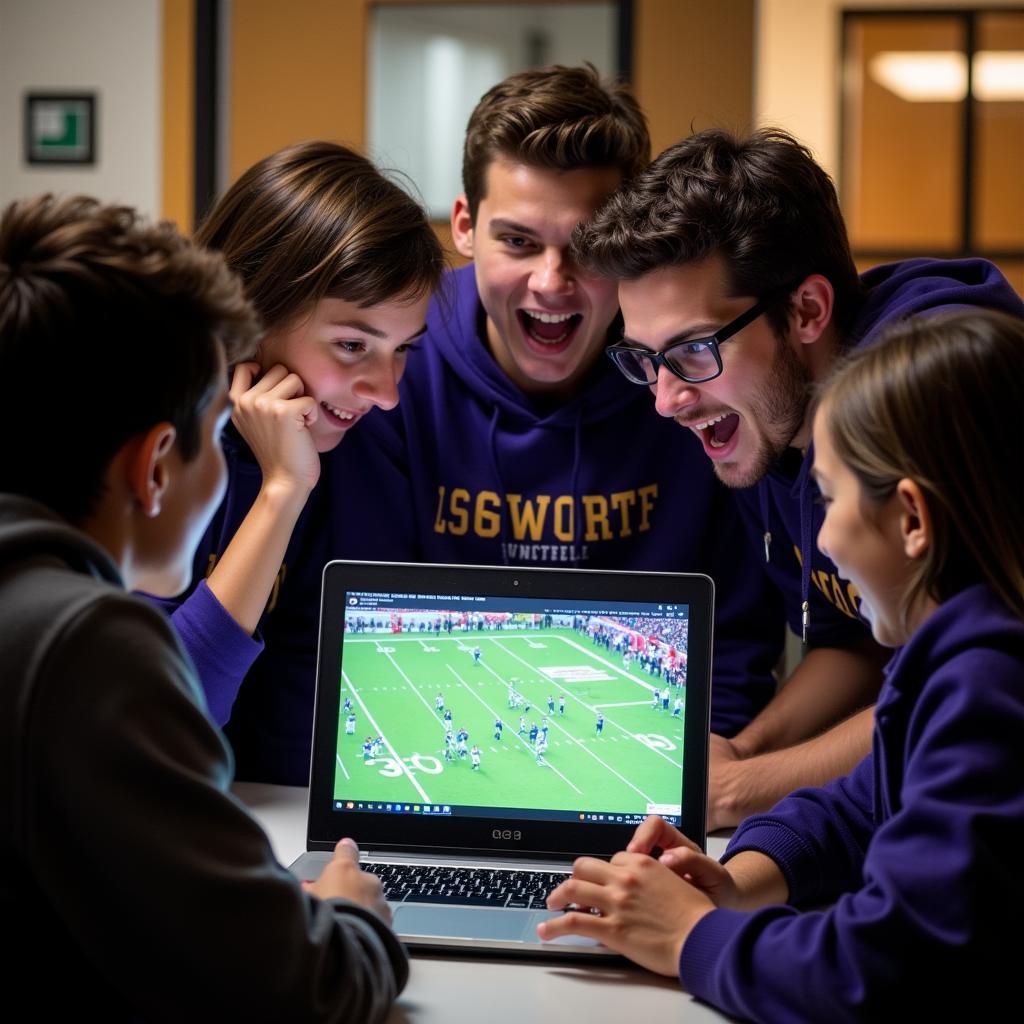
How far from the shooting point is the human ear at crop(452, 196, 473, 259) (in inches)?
78.0

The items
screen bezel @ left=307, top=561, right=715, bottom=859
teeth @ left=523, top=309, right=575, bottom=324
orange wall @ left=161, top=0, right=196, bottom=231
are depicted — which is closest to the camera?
screen bezel @ left=307, top=561, right=715, bottom=859

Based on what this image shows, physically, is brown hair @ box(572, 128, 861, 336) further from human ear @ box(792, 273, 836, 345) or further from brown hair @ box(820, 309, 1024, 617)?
brown hair @ box(820, 309, 1024, 617)

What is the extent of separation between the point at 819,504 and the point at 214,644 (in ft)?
2.47

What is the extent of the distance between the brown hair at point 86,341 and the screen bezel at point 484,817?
18.8 inches

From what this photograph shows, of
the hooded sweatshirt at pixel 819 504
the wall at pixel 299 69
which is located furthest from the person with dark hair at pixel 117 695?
the wall at pixel 299 69

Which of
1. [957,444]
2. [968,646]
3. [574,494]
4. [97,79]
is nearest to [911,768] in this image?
[968,646]

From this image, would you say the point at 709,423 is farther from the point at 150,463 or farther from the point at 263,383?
the point at 150,463

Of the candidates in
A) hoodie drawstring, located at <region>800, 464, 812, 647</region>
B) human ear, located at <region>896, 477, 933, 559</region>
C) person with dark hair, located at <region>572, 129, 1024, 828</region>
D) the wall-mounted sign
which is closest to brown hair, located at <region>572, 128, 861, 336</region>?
person with dark hair, located at <region>572, 129, 1024, 828</region>

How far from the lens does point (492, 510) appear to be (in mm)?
1814

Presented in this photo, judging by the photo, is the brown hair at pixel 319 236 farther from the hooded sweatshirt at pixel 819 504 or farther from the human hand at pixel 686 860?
the human hand at pixel 686 860

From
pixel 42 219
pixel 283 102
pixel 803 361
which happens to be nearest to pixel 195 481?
pixel 42 219

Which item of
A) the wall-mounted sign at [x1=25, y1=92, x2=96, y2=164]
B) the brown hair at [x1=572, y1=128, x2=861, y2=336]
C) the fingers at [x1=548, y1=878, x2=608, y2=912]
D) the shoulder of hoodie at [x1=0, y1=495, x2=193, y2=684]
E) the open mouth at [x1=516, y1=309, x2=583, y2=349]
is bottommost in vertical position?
the fingers at [x1=548, y1=878, x2=608, y2=912]

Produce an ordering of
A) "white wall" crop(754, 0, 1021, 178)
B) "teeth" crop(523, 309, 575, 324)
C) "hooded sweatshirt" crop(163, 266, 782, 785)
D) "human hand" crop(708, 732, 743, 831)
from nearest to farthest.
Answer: "human hand" crop(708, 732, 743, 831) < "hooded sweatshirt" crop(163, 266, 782, 785) < "teeth" crop(523, 309, 575, 324) < "white wall" crop(754, 0, 1021, 178)

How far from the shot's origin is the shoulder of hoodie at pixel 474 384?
187 cm
